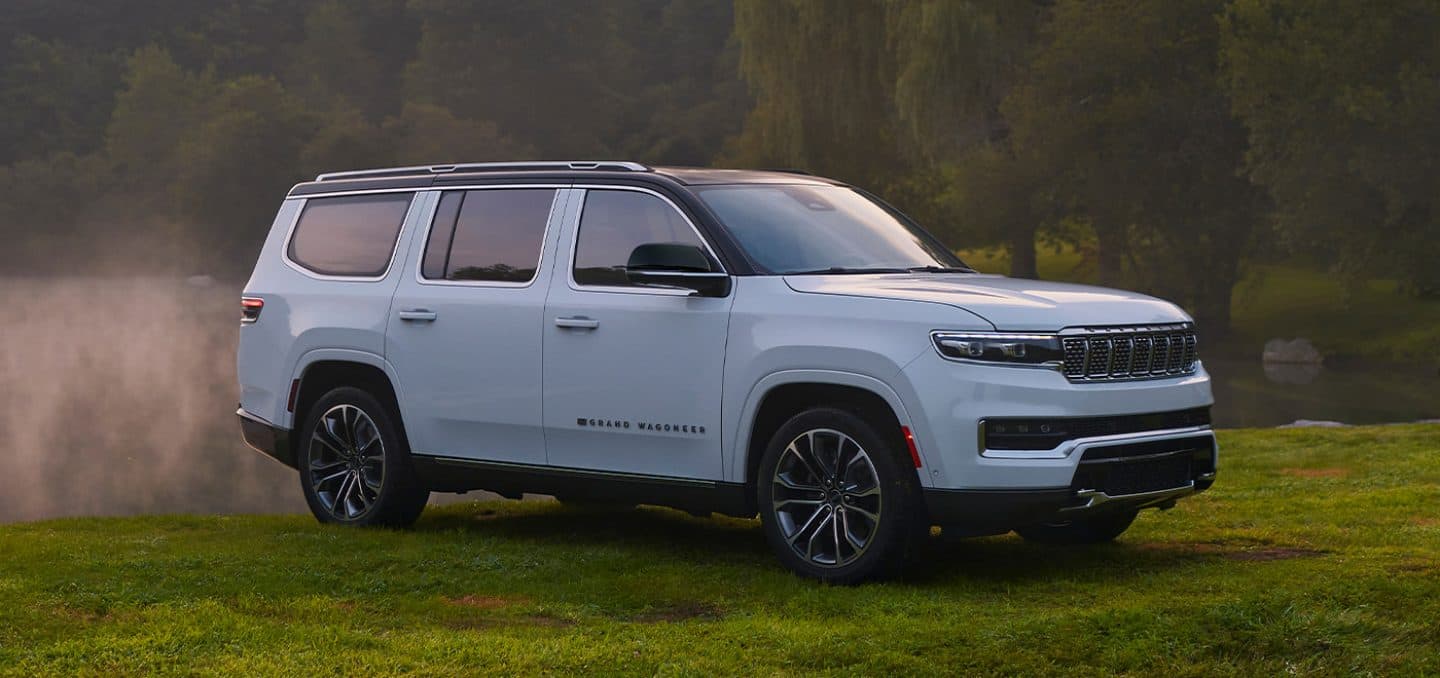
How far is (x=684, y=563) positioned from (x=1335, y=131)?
1367 inches

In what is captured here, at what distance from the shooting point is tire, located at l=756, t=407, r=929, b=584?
760 centimetres

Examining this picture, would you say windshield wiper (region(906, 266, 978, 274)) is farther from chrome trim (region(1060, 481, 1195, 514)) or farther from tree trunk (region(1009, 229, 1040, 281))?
tree trunk (region(1009, 229, 1040, 281))

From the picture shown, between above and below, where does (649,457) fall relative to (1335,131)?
below

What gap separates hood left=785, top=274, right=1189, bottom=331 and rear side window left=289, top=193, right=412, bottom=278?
2.90m

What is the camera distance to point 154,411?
3022 centimetres

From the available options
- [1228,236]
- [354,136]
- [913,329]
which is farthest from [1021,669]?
[354,136]

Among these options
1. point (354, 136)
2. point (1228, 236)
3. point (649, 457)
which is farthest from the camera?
point (354, 136)

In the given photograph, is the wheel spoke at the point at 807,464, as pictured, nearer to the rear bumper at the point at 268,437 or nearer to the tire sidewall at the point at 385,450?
the tire sidewall at the point at 385,450

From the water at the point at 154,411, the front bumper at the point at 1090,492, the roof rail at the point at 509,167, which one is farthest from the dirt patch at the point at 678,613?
the water at the point at 154,411

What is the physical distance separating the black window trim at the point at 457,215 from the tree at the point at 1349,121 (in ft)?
108

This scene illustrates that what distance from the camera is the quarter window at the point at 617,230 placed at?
8648 mm

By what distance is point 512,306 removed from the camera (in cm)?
904

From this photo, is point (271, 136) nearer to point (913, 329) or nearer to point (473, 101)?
point (473, 101)

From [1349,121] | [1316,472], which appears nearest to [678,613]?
[1316,472]
